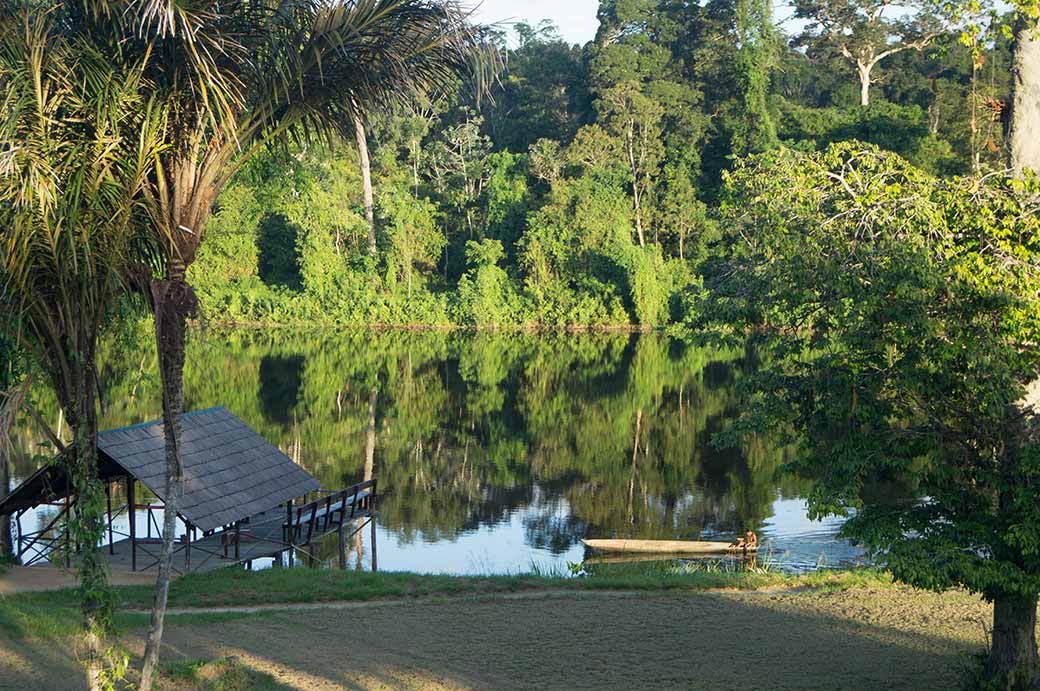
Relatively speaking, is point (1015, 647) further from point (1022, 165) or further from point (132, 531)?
point (132, 531)

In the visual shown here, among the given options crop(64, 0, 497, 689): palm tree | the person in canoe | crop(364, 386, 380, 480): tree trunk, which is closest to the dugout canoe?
the person in canoe

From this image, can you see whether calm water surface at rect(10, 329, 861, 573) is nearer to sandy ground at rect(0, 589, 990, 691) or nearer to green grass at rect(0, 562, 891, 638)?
green grass at rect(0, 562, 891, 638)

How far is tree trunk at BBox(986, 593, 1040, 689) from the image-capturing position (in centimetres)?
943

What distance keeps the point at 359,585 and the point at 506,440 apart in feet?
59.7

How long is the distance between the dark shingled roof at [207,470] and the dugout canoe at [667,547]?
531 centimetres

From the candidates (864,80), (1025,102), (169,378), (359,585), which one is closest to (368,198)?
(864,80)

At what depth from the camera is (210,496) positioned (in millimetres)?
16016

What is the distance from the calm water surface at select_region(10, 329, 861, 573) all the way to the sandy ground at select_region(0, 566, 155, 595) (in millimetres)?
1649

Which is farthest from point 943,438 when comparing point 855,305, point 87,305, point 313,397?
point 313,397

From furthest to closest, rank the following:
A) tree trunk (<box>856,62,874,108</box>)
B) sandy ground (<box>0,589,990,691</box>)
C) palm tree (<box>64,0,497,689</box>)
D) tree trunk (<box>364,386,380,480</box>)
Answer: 1. tree trunk (<box>856,62,874,108</box>)
2. tree trunk (<box>364,386,380,480</box>)
3. sandy ground (<box>0,589,990,691</box>)
4. palm tree (<box>64,0,497,689</box>)

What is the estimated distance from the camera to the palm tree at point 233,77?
7898 millimetres

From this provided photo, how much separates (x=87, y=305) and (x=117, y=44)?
1791 millimetres

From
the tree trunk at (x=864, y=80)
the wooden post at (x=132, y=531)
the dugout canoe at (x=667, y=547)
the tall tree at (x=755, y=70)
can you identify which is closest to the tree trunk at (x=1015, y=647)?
the dugout canoe at (x=667, y=547)

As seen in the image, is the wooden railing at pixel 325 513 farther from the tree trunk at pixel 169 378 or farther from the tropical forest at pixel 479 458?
the tree trunk at pixel 169 378
